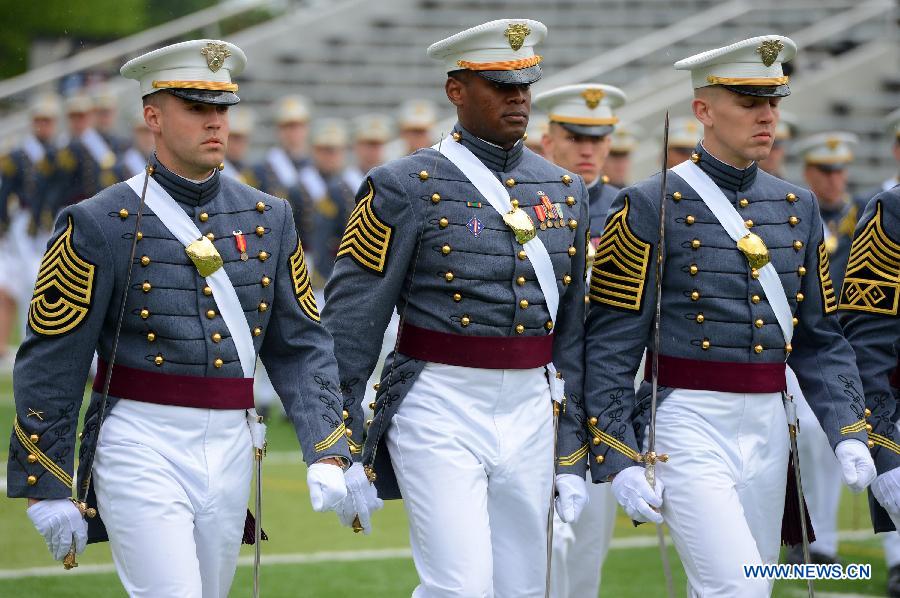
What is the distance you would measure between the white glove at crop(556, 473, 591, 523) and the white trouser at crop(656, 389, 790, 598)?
280 millimetres

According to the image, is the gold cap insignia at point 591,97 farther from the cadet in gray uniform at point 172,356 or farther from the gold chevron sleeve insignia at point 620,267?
the cadet in gray uniform at point 172,356

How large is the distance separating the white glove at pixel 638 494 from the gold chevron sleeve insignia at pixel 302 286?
115 cm

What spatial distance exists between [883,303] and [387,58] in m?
19.0

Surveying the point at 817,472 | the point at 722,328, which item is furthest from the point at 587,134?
the point at 722,328

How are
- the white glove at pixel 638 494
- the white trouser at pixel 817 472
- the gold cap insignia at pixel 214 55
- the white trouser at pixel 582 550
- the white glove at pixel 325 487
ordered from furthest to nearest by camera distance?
the white trouser at pixel 817 472 → the white trouser at pixel 582 550 → the white glove at pixel 638 494 → the gold cap insignia at pixel 214 55 → the white glove at pixel 325 487

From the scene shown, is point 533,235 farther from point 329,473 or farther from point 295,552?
point 295,552

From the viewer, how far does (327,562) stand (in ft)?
29.4

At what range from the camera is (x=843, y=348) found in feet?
20.2

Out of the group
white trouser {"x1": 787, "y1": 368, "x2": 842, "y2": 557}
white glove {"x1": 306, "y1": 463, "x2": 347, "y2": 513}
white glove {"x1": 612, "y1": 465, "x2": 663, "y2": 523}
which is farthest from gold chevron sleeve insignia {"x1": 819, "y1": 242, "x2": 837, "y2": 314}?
white trouser {"x1": 787, "y1": 368, "x2": 842, "y2": 557}

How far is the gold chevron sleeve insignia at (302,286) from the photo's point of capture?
559 cm

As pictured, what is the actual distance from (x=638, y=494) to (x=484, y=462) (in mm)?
531

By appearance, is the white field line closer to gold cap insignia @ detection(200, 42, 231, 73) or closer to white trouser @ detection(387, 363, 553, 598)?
white trouser @ detection(387, 363, 553, 598)

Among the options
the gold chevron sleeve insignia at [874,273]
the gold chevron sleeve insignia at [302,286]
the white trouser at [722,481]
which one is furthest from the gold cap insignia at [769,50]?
the gold chevron sleeve insignia at [302,286]

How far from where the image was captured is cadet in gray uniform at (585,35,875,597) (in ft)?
19.1
